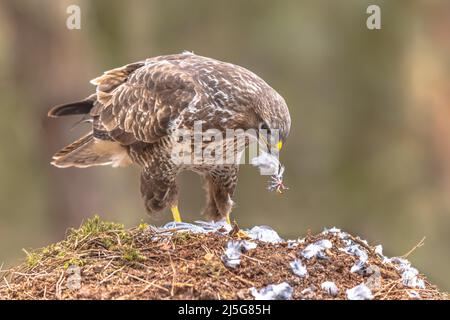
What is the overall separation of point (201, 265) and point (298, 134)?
894 centimetres

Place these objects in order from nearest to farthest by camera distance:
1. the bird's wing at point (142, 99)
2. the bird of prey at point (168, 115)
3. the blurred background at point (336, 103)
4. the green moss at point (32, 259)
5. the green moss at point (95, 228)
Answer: the green moss at point (32, 259) < the green moss at point (95, 228) < the bird of prey at point (168, 115) < the bird's wing at point (142, 99) < the blurred background at point (336, 103)

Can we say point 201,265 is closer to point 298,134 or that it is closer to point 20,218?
point 298,134

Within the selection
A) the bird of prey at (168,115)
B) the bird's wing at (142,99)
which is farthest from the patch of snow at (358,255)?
the bird's wing at (142,99)

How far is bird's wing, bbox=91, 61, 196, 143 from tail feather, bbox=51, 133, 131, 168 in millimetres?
320

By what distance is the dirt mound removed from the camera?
5.01 meters

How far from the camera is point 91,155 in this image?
8375 mm

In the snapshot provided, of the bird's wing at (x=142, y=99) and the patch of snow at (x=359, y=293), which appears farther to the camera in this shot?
the bird's wing at (x=142, y=99)

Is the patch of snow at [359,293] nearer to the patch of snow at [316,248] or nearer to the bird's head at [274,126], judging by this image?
the patch of snow at [316,248]

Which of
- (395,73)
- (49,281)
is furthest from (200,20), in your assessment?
(49,281)

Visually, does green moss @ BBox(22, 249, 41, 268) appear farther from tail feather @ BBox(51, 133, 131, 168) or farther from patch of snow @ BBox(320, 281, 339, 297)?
tail feather @ BBox(51, 133, 131, 168)

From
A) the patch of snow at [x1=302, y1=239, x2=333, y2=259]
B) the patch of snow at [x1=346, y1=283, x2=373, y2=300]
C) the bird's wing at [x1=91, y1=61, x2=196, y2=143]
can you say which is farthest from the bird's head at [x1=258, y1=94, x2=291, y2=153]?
the patch of snow at [x1=346, y1=283, x2=373, y2=300]

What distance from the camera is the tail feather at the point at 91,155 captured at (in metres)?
8.10

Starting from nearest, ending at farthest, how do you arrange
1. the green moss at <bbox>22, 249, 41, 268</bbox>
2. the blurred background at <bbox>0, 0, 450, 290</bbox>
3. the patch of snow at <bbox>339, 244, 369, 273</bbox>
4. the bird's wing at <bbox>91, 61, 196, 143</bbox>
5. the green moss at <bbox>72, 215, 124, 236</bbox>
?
1. the patch of snow at <bbox>339, 244, 369, 273</bbox>
2. the green moss at <bbox>22, 249, 41, 268</bbox>
3. the green moss at <bbox>72, 215, 124, 236</bbox>
4. the bird's wing at <bbox>91, 61, 196, 143</bbox>
5. the blurred background at <bbox>0, 0, 450, 290</bbox>

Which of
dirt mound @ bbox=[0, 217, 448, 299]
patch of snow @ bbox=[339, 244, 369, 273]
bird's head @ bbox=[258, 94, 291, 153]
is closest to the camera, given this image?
dirt mound @ bbox=[0, 217, 448, 299]
